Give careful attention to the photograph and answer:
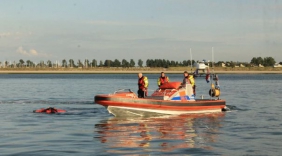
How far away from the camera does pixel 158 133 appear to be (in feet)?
66.9

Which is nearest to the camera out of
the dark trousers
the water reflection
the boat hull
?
the water reflection

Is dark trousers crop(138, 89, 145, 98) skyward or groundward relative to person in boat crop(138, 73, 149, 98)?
groundward

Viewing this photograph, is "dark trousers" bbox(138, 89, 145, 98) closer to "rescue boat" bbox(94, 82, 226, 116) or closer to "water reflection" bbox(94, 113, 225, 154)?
"rescue boat" bbox(94, 82, 226, 116)

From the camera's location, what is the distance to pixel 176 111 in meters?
27.4

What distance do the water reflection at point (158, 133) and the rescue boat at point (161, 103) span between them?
0.55 metres

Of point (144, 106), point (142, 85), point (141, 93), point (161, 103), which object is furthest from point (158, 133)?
point (141, 93)

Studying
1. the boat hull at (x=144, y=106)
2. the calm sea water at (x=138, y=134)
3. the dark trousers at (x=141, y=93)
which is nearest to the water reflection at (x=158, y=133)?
the calm sea water at (x=138, y=134)

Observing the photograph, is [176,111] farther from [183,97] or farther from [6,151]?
[6,151]

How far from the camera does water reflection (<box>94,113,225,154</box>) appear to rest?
17.1 metres

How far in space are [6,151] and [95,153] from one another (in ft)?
9.43

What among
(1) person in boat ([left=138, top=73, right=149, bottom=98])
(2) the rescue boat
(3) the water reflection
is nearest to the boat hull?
(2) the rescue boat

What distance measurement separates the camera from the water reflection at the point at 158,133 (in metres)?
17.1

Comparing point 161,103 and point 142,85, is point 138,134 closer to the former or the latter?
point 161,103

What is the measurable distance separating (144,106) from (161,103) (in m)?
1.05
